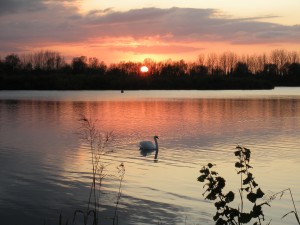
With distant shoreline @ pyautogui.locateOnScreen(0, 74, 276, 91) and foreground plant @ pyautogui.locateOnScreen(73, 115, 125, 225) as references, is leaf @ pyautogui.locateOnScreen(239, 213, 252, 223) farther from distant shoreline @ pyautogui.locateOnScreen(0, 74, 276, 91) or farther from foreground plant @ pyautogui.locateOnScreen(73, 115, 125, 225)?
distant shoreline @ pyautogui.locateOnScreen(0, 74, 276, 91)

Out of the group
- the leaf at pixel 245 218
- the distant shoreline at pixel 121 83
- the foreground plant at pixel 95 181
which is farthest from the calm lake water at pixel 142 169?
the distant shoreline at pixel 121 83

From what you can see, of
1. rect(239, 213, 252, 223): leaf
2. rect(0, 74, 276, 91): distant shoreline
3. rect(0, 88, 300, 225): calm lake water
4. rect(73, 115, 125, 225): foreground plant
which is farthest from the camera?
rect(0, 74, 276, 91): distant shoreline

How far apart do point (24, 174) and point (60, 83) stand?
7517 centimetres

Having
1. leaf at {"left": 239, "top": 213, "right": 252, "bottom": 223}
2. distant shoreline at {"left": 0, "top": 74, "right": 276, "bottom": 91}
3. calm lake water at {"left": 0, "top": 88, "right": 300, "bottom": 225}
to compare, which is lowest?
calm lake water at {"left": 0, "top": 88, "right": 300, "bottom": 225}

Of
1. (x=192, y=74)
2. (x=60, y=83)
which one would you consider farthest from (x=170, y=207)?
(x=192, y=74)

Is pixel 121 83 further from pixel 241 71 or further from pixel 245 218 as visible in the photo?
pixel 245 218

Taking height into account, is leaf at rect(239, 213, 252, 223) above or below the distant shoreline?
below

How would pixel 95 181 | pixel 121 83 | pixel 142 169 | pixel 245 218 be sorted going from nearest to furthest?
pixel 245 218
pixel 95 181
pixel 142 169
pixel 121 83

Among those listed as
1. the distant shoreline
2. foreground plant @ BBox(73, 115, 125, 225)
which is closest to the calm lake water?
foreground plant @ BBox(73, 115, 125, 225)

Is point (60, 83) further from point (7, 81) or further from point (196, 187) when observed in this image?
point (196, 187)

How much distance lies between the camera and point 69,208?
347 inches

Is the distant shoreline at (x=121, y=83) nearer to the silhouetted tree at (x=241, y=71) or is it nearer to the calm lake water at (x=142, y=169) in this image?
the silhouetted tree at (x=241, y=71)

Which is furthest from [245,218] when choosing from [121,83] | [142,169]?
[121,83]

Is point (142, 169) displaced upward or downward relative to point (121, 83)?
downward
